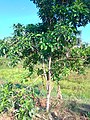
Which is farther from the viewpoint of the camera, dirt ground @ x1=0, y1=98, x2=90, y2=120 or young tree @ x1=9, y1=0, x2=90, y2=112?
dirt ground @ x1=0, y1=98, x2=90, y2=120

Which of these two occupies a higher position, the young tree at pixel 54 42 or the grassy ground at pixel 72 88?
the young tree at pixel 54 42

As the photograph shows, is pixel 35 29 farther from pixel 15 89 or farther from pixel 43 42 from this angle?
pixel 15 89

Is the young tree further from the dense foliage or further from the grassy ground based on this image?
the grassy ground

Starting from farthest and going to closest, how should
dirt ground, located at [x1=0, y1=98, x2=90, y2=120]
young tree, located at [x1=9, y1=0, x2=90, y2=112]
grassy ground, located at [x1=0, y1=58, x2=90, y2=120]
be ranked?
grassy ground, located at [x1=0, y1=58, x2=90, y2=120] → dirt ground, located at [x1=0, y1=98, x2=90, y2=120] → young tree, located at [x1=9, y1=0, x2=90, y2=112]

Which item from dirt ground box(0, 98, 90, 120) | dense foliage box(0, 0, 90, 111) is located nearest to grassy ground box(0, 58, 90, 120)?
dirt ground box(0, 98, 90, 120)

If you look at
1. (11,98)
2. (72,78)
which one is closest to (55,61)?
(11,98)

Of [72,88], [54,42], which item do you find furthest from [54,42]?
[72,88]

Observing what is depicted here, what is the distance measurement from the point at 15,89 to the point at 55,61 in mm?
1403

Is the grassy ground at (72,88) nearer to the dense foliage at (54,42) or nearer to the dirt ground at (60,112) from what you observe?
the dirt ground at (60,112)

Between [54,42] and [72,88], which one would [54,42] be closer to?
[54,42]

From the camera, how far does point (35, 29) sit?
7.53 m

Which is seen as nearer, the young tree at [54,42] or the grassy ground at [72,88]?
the young tree at [54,42]

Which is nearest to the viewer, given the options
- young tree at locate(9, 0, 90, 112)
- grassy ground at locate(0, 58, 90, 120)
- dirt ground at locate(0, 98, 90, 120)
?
young tree at locate(9, 0, 90, 112)

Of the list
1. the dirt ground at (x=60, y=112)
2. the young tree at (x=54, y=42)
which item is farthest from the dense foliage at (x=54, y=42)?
the dirt ground at (x=60, y=112)
